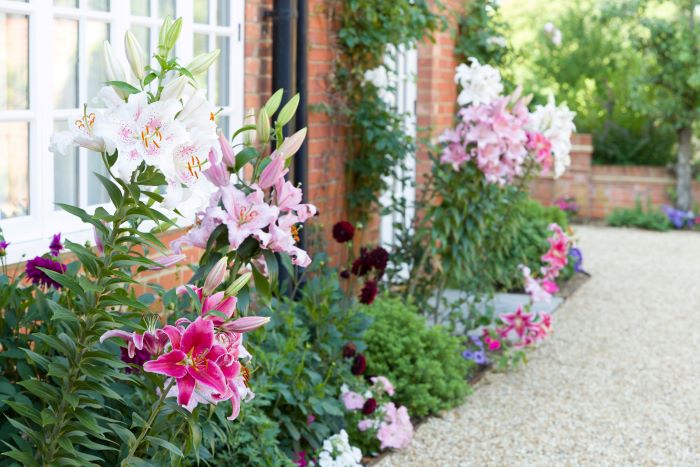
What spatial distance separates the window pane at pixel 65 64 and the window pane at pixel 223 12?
112 cm

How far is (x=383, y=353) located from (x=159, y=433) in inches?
88.7

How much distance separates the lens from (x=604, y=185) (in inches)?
511

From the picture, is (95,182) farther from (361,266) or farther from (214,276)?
(214,276)

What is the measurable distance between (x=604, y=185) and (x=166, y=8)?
931 cm

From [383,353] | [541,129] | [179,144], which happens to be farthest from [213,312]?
[541,129]

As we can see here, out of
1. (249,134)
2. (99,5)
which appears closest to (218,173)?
(249,134)

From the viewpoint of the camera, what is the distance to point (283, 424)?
3.97 meters

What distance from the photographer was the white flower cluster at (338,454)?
12.7 ft

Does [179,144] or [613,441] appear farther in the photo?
[613,441]

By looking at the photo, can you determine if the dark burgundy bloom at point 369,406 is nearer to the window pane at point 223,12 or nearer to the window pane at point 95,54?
the window pane at point 95,54

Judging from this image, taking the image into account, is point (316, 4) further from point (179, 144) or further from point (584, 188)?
point (584, 188)

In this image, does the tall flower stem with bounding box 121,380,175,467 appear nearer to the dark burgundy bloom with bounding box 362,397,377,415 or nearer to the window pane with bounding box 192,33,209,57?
the dark burgundy bloom with bounding box 362,397,377,415

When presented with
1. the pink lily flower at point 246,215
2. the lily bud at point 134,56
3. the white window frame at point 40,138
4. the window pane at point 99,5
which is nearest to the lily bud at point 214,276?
the pink lily flower at point 246,215

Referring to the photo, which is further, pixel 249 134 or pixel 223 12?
pixel 223 12
